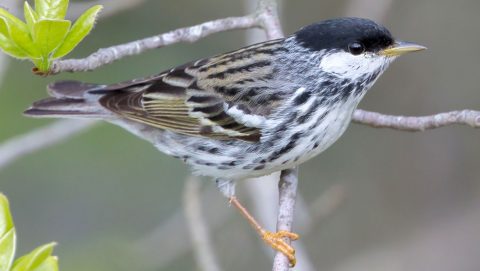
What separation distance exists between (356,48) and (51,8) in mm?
1767

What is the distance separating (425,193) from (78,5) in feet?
12.6

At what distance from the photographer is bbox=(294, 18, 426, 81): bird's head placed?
4.39 metres

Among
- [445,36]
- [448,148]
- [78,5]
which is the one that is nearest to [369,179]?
[448,148]

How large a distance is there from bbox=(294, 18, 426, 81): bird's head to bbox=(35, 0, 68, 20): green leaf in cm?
166

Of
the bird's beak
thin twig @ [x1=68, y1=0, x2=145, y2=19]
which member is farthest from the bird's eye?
thin twig @ [x1=68, y1=0, x2=145, y2=19]

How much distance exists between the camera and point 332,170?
8.15 m

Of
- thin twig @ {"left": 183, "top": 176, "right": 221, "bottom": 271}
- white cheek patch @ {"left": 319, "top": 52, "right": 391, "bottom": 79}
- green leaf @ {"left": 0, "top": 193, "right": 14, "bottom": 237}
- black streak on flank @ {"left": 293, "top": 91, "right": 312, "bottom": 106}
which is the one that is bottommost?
thin twig @ {"left": 183, "top": 176, "right": 221, "bottom": 271}

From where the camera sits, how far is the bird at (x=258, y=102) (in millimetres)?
4469

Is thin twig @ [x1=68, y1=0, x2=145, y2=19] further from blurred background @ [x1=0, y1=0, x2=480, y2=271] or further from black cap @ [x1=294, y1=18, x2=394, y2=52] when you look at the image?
blurred background @ [x1=0, y1=0, x2=480, y2=271]

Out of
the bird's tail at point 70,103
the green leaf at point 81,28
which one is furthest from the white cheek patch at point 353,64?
the green leaf at point 81,28

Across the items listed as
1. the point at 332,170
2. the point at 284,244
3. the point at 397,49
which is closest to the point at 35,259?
the point at 284,244

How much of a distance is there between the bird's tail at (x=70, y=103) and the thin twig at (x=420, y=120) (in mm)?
1593

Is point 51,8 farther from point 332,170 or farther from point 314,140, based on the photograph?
point 332,170

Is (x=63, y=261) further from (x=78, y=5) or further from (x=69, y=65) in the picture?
(x=69, y=65)
